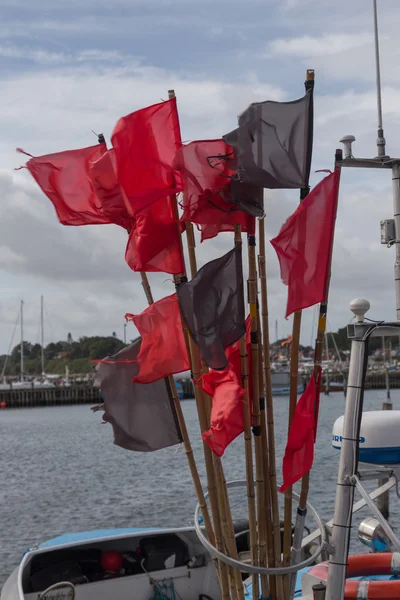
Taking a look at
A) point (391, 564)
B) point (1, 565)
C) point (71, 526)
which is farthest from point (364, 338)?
point (71, 526)

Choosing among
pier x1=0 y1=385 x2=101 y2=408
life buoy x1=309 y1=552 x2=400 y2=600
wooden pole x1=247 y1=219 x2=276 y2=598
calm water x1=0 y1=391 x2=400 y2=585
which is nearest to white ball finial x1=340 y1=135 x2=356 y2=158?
wooden pole x1=247 y1=219 x2=276 y2=598

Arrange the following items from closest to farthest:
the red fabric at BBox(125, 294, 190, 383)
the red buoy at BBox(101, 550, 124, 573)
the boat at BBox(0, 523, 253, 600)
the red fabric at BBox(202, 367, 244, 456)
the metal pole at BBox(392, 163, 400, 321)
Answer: the red fabric at BBox(202, 367, 244, 456)
the red fabric at BBox(125, 294, 190, 383)
the metal pole at BBox(392, 163, 400, 321)
the boat at BBox(0, 523, 253, 600)
the red buoy at BBox(101, 550, 124, 573)

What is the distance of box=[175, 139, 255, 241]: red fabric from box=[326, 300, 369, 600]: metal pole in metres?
1.40

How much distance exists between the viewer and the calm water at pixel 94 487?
102ft

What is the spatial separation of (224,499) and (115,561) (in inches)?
254

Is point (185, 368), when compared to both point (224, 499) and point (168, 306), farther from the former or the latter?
point (224, 499)

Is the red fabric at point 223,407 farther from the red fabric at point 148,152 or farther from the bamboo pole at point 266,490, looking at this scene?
the red fabric at point 148,152

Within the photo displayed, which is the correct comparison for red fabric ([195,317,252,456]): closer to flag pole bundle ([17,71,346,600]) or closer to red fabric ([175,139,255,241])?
flag pole bundle ([17,71,346,600])

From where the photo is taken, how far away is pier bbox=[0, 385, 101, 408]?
13100 cm

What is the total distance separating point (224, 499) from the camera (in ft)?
24.9

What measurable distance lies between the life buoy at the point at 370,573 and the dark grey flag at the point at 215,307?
3080mm

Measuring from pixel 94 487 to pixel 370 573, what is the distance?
33.6 meters

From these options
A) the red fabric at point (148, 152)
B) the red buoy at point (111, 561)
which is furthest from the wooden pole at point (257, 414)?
the red buoy at point (111, 561)

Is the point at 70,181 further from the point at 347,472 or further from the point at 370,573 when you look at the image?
the point at 370,573
